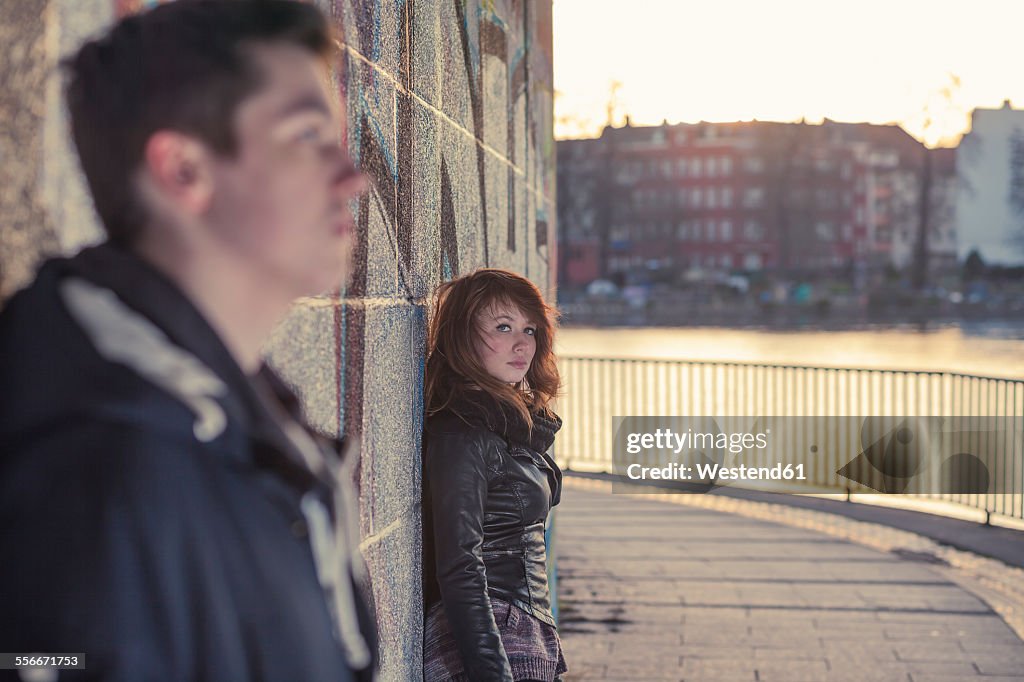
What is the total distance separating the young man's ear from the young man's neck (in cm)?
4

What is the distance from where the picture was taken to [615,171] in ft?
259

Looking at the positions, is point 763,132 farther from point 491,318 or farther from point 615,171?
point 491,318

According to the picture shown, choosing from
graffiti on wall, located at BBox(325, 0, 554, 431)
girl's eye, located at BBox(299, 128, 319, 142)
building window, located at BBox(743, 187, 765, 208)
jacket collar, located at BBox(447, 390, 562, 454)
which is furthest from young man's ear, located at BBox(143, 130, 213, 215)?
building window, located at BBox(743, 187, 765, 208)

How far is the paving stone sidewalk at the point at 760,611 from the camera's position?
5.79 meters

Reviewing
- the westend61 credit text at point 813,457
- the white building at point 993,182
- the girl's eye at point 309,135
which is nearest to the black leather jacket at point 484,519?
the girl's eye at point 309,135

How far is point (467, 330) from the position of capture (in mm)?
3053

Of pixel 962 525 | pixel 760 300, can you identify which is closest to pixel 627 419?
pixel 962 525

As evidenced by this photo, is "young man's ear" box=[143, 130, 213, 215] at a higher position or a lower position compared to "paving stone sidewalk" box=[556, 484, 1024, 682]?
higher

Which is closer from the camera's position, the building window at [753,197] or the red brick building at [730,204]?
the red brick building at [730,204]

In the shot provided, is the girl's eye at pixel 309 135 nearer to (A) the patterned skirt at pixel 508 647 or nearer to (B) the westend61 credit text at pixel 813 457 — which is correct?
(A) the patterned skirt at pixel 508 647

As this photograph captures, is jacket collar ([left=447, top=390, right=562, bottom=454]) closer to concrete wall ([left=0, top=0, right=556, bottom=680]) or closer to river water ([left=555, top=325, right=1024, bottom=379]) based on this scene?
concrete wall ([left=0, top=0, right=556, bottom=680])

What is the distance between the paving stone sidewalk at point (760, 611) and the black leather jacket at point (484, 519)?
9.20 ft

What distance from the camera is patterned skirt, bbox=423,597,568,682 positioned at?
299cm

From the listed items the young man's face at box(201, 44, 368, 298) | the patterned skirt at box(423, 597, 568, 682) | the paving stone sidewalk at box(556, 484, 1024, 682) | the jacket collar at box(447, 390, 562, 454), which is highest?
the young man's face at box(201, 44, 368, 298)
